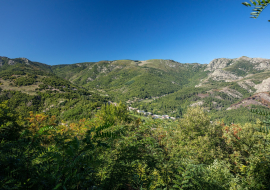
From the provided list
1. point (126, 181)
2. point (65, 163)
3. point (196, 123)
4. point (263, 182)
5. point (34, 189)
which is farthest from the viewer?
point (196, 123)

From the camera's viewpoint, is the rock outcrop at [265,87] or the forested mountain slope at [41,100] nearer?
the forested mountain slope at [41,100]

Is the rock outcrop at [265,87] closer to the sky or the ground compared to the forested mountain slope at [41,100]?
closer to the sky

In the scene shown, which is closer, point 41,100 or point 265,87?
point 41,100

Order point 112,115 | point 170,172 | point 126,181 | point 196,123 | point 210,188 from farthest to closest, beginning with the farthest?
point 112,115, point 196,123, point 170,172, point 210,188, point 126,181

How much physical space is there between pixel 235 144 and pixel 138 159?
17.1 metres

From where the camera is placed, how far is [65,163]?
1.85 meters

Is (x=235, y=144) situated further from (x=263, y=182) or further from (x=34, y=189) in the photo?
(x=34, y=189)

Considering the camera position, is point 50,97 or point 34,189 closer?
point 34,189

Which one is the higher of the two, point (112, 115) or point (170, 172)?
point (170, 172)

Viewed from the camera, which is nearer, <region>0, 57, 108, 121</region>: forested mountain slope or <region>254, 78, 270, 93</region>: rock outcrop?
<region>0, 57, 108, 121</region>: forested mountain slope

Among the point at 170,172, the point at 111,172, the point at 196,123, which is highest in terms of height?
the point at 111,172

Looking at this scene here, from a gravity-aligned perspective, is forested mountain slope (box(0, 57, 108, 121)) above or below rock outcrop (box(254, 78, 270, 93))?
below

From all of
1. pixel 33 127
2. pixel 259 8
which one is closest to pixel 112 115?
pixel 33 127

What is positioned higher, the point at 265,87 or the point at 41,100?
the point at 265,87
